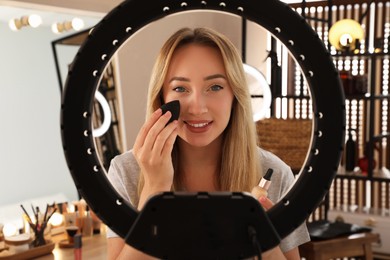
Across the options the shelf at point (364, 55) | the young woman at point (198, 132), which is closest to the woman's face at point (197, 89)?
the young woman at point (198, 132)

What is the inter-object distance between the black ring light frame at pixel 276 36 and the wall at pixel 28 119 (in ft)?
3.36

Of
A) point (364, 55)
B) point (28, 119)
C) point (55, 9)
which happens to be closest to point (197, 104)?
point (28, 119)

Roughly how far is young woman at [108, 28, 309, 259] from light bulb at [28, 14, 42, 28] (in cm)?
104

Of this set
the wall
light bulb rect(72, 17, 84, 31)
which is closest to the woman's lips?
the wall

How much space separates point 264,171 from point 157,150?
0.13 metres

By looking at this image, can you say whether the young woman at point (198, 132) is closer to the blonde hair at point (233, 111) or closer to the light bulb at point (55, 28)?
the blonde hair at point (233, 111)

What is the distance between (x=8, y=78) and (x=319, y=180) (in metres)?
1.15

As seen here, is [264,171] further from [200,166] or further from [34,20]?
[34,20]

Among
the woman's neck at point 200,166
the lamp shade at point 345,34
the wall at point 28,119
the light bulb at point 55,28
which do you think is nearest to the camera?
the woman's neck at point 200,166

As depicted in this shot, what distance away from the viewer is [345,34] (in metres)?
2.04

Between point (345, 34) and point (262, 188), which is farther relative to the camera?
point (345, 34)

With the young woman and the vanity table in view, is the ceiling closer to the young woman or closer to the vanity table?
the vanity table

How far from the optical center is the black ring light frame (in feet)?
0.82

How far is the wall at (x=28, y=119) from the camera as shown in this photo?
A: 1258 mm
